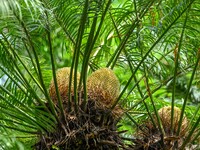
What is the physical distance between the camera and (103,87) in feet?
11.0

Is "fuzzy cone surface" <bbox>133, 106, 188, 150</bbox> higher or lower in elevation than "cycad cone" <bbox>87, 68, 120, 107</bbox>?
lower

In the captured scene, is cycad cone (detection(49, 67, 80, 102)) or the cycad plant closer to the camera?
the cycad plant

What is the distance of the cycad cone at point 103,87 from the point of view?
3.34m

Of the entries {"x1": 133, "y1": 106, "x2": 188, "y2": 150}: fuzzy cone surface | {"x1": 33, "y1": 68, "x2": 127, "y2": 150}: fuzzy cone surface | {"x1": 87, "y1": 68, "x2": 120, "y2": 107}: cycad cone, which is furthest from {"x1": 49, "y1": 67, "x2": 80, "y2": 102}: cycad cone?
{"x1": 133, "y1": 106, "x2": 188, "y2": 150}: fuzzy cone surface

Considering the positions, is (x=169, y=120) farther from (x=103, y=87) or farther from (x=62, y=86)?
(x=62, y=86)

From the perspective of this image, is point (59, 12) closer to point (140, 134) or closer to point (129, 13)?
point (129, 13)

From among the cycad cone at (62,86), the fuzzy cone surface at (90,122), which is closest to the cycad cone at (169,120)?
the fuzzy cone surface at (90,122)

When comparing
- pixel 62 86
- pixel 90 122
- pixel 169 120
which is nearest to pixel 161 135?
pixel 169 120

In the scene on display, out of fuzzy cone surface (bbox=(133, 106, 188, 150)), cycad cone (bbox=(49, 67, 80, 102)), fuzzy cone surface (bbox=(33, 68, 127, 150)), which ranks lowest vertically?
fuzzy cone surface (bbox=(133, 106, 188, 150))

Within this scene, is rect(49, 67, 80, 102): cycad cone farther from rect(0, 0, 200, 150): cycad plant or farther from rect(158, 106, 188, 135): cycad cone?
rect(158, 106, 188, 135): cycad cone

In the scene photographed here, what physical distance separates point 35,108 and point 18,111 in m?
0.11

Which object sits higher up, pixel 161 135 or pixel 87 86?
pixel 87 86

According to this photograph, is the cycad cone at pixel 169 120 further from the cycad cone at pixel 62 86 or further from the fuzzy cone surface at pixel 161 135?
the cycad cone at pixel 62 86

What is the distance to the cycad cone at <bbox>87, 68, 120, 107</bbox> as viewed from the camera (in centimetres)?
334
